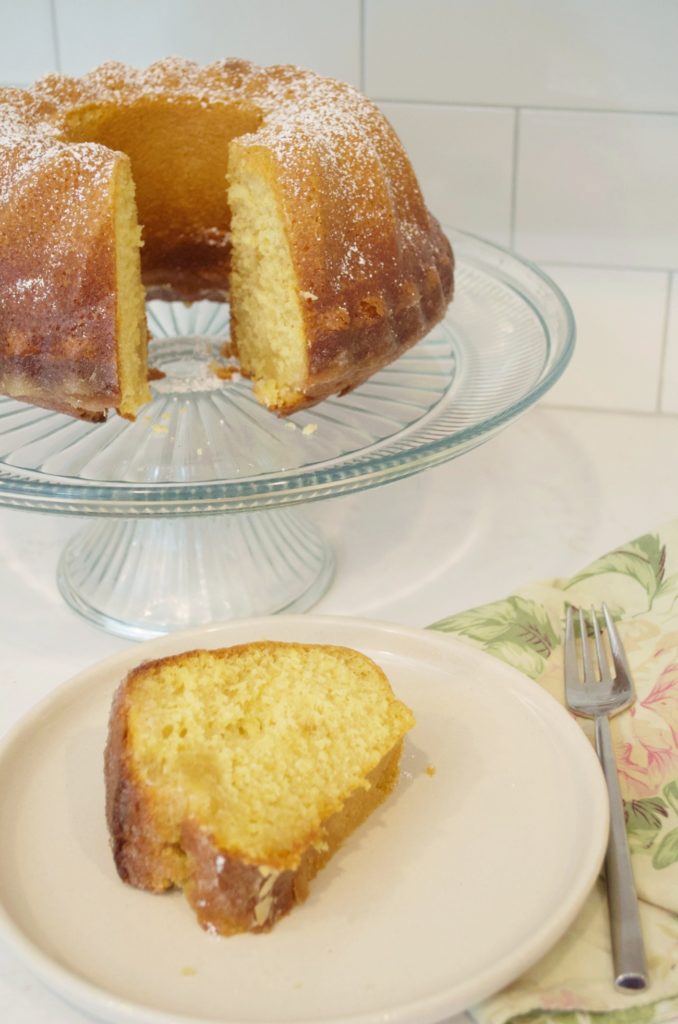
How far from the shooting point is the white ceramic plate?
712 millimetres

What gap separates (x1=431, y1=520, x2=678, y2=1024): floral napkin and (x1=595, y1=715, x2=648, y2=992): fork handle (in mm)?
11

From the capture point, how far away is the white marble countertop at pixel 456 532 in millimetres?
1209

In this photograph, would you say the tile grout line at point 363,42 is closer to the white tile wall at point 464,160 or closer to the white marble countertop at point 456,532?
the white tile wall at point 464,160

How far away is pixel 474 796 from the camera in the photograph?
34.2 inches

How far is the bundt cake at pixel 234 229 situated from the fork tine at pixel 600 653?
0.33 metres

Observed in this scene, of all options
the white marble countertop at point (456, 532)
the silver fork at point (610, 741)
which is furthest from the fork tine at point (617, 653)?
the white marble countertop at point (456, 532)

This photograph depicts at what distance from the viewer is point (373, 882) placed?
2.63 feet

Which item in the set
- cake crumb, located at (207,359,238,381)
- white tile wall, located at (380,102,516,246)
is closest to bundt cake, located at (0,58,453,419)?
cake crumb, located at (207,359,238,381)

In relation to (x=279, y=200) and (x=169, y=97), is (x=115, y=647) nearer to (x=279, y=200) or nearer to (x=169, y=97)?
(x=279, y=200)

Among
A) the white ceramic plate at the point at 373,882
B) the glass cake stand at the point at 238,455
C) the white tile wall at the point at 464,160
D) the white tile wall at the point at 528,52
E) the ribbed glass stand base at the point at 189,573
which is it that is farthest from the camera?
the white tile wall at the point at 464,160

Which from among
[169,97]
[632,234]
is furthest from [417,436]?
[632,234]

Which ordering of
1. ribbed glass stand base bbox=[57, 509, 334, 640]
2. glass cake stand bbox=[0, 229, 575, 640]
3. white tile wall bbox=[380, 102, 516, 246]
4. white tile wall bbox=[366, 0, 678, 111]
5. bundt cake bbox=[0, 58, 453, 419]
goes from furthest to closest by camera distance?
white tile wall bbox=[380, 102, 516, 246], white tile wall bbox=[366, 0, 678, 111], ribbed glass stand base bbox=[57, 509, 334, 640], bundt cake bbox=[0, 58, 453, 419], glass cake stand bbox=[0, 229, 575, 640]

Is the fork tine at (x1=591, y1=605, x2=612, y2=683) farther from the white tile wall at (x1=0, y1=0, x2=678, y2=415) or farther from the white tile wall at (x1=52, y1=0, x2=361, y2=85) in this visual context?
the white tile wall at (x1=52, y1=0, x2=361, y2=85)

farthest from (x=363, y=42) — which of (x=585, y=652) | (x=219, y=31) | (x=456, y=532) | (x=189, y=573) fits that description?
(x=585, y=652)
